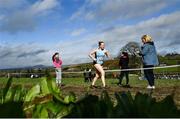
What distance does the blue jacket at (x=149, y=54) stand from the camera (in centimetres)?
1795

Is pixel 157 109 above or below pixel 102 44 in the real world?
below

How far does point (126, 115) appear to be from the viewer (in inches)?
83.7

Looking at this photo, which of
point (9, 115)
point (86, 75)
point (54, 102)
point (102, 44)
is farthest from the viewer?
point (86, 75)

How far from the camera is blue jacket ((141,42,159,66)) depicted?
18.0 m

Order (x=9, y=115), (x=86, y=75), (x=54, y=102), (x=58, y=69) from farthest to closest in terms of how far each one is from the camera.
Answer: (x=86, y=75)
(x=58, y=69)
(x=54, y=102)
(x=9, y=115)

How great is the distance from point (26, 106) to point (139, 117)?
2.18ft

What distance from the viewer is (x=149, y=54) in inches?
712

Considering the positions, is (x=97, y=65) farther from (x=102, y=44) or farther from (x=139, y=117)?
(x=139, y=117)

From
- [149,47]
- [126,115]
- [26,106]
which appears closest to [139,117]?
[126,115]

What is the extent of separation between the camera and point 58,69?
83.0 feet

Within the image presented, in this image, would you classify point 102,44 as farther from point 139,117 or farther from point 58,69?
point 139,117

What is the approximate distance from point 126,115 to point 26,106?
59cm

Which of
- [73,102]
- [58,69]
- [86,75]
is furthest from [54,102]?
[86,75]

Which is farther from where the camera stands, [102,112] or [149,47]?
[149,47]
